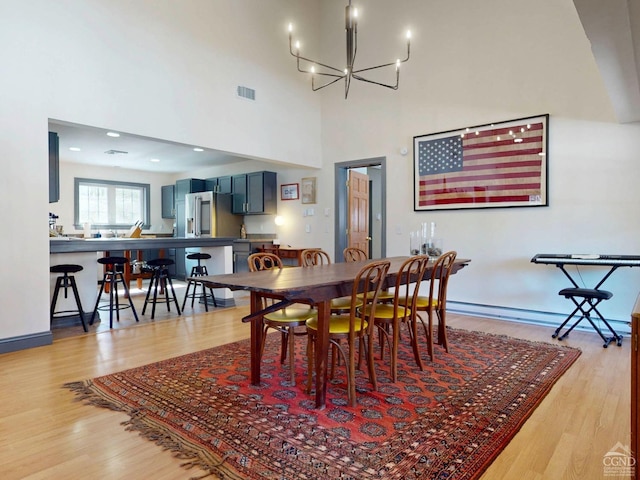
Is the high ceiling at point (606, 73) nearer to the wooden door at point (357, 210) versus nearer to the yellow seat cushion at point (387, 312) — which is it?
the yellow seat cushion at point (387, 312)

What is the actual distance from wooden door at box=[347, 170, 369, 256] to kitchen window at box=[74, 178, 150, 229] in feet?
17.5

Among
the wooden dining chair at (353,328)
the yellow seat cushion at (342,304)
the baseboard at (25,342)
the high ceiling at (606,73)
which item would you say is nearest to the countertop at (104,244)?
the baseboard at (25,342)

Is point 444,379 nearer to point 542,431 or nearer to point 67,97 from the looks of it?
point 542,431

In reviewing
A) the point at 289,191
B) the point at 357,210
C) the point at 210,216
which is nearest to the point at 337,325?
the point at 357,210

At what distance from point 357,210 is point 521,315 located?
2998 mm

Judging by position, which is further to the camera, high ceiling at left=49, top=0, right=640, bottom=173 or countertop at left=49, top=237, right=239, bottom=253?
countertop at left=49, top=237, right=239, bottom=253

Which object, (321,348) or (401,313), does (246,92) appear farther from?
(321,348)

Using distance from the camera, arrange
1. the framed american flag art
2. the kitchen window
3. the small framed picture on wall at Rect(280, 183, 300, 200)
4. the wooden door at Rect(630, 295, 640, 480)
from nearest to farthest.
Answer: the wooden door at Rect(630, 295, 640, 480) < the framed american flag art < the small framed picture on wall at Rect(280, 183, 300, 200) < the kitchen window

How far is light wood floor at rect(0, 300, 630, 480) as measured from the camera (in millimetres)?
1672

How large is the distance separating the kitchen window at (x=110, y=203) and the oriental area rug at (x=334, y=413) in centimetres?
641

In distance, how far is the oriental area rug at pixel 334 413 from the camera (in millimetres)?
1688

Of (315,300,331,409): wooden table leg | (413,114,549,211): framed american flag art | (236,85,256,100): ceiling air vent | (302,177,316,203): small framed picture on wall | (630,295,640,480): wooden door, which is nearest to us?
(630,295,640,480): wooden door

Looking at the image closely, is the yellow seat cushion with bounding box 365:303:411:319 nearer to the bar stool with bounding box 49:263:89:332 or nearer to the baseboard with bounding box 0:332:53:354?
the baseboard with bounding box 0:332:53:354

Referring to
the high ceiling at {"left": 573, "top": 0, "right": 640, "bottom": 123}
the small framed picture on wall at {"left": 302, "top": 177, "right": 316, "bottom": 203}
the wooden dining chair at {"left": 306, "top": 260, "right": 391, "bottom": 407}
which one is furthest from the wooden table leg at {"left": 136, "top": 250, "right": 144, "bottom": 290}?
the high ceiling at {"left": 573, "top": 0, "right": 640, "bottom": 123}
